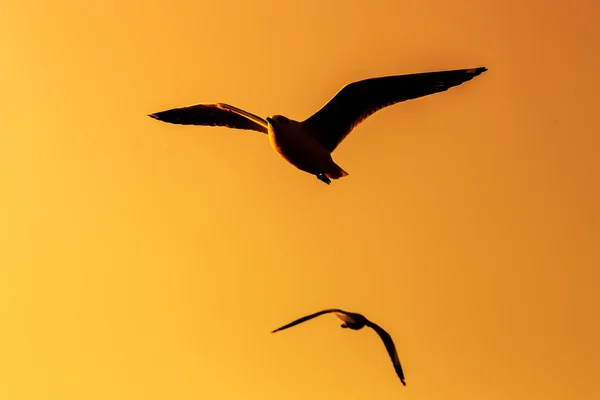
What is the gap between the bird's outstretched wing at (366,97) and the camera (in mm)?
1664

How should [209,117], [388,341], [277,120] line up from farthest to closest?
1. [209,117]
2. [277,120]
3. [388,341]

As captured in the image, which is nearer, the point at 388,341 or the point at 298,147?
the point at 388,341

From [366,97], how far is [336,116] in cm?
10

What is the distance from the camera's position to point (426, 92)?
1697 millimetres

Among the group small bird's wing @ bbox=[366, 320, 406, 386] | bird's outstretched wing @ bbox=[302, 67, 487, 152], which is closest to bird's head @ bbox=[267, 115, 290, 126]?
bird's outstretched wing @ bbox=[302, 67, 487, 152]

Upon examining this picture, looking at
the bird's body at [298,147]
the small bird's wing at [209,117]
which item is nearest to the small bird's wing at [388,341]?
the bird's body at [298,147]

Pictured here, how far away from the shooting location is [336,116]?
1.74 m

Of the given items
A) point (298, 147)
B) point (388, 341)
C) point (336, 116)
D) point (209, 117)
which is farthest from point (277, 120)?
point (388, 341)

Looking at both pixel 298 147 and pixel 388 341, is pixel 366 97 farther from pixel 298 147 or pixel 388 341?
pixel 388 341

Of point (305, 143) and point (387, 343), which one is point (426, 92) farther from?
point (387, 343)

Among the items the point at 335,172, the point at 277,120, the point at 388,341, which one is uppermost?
the point at 277,120

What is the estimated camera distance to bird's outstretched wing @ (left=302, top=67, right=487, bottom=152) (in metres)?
1.66

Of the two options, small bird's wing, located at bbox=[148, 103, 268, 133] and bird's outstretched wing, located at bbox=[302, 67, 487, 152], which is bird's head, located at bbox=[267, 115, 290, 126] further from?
small bird's wing, located at bbox=[148, 103, 268, 133]

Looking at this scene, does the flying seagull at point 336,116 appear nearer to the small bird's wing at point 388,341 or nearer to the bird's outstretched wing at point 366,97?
the bird's outstretched wing at point 366,97
